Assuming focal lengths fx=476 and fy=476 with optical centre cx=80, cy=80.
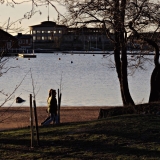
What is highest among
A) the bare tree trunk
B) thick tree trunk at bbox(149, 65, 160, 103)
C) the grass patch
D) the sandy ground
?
the bare tree trunk

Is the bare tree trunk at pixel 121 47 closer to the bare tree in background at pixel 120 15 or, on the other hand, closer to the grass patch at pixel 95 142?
the bare tree in background at pixel 120 15

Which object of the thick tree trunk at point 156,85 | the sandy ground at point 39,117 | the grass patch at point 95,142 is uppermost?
the thick tree trunk at point 156,85

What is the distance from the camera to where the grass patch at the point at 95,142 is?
8930 mm

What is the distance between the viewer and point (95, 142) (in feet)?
32.2

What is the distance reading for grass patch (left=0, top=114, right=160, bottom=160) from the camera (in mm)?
8930

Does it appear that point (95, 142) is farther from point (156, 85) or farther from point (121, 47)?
point (156, 85)

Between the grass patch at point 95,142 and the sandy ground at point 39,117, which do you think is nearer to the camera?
the grass patch at point 95,142

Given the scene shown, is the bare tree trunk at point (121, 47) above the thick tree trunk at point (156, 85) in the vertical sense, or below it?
above

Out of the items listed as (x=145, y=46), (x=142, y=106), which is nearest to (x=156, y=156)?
(x=142, y=106)

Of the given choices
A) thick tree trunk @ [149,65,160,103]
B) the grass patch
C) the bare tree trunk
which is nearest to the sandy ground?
the bare tree trunk

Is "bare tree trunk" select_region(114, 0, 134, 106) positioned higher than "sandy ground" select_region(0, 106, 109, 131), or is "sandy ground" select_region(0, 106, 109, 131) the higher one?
"bare tree trunk" select_region(114, 0, 134, 106)

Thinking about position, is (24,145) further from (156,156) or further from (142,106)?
(142,106)

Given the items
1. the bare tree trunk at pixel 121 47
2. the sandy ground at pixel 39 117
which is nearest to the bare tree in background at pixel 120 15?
Answer: the bare tree trunk at pixel 121 47

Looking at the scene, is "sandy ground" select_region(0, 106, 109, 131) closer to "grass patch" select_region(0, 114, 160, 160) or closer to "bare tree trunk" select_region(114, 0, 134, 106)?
"bare tree trunk" select_region(114, 0, 134, 106)
